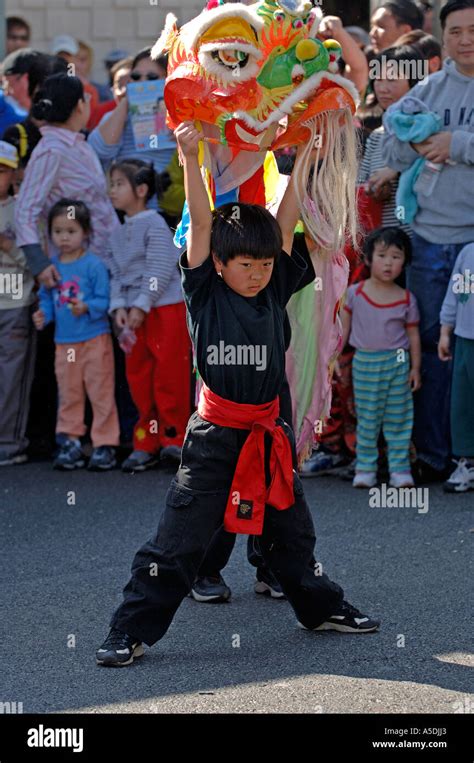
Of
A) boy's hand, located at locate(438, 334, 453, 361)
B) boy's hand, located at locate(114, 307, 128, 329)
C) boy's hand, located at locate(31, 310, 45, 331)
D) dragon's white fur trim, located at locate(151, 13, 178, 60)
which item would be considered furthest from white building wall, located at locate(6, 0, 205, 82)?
dragon's white fur trim, located at locate(151, 13, 178, 60)

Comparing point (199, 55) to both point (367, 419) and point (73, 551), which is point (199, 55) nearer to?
point (73, 551)

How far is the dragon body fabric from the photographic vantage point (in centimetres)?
385

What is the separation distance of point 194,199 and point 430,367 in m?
2.92

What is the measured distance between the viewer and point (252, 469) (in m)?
3.98

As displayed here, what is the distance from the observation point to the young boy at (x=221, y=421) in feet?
12.9

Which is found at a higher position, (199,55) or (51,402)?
(199,55)

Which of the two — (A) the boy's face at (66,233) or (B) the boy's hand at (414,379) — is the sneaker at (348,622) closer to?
(B) the boy's hand at (414,379)

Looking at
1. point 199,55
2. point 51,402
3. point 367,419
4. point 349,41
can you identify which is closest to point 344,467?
point 367,419

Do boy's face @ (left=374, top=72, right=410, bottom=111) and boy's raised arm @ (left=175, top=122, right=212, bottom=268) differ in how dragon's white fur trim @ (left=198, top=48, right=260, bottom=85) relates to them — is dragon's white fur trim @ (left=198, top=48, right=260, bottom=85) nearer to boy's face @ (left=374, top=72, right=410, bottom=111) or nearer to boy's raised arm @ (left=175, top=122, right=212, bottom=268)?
boy's raised arm @ (left=175, top=122, right=212, bottom=268)

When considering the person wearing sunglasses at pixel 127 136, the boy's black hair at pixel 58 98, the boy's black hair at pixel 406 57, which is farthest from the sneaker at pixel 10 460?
the boy's black hair at pixel 406 57

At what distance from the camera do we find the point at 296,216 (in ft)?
13.4

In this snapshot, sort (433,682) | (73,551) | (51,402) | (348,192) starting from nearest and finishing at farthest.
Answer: (433,682), (348,192), (73,551), (51,402)

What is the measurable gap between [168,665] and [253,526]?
52cm

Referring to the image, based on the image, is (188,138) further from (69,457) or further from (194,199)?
(69,457)
